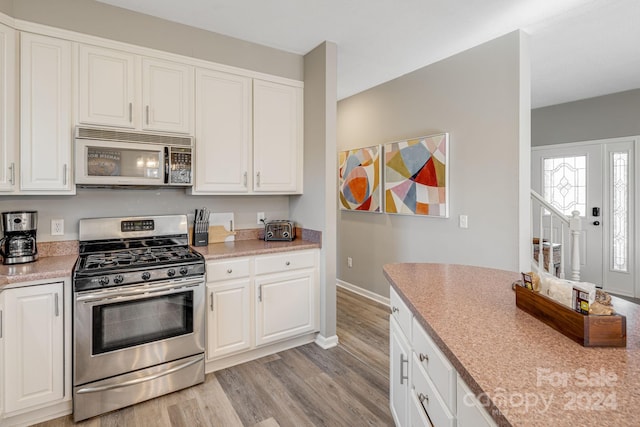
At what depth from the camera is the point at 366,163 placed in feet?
14.1

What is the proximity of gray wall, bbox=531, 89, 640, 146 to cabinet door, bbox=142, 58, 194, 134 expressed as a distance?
5188mm

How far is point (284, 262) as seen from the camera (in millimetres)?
2891

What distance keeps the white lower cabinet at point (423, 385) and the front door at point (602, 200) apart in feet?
13.6

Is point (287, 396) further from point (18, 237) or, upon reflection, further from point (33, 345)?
point (18, 237)

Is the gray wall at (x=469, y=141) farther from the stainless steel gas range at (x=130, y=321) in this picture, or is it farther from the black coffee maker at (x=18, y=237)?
the black coffee maker at (x=18, y=237)

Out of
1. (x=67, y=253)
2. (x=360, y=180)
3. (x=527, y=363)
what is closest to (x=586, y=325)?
(x=527, y=363)

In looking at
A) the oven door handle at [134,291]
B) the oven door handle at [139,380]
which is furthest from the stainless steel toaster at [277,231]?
the oven door handle at [139,380]

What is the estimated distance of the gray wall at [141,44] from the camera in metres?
2.31

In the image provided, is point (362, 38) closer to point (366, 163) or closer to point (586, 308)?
point (366, 163)

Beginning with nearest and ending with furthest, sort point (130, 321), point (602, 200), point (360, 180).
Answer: point (130, 321) → point (360, 180) → point (602, 200)

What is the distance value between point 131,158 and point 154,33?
998 mm

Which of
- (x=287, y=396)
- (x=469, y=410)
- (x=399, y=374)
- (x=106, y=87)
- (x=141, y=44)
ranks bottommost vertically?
(x=287, y=396)

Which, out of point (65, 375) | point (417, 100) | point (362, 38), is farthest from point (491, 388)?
point (417, 100)

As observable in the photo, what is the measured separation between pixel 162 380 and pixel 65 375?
1.81 feet
